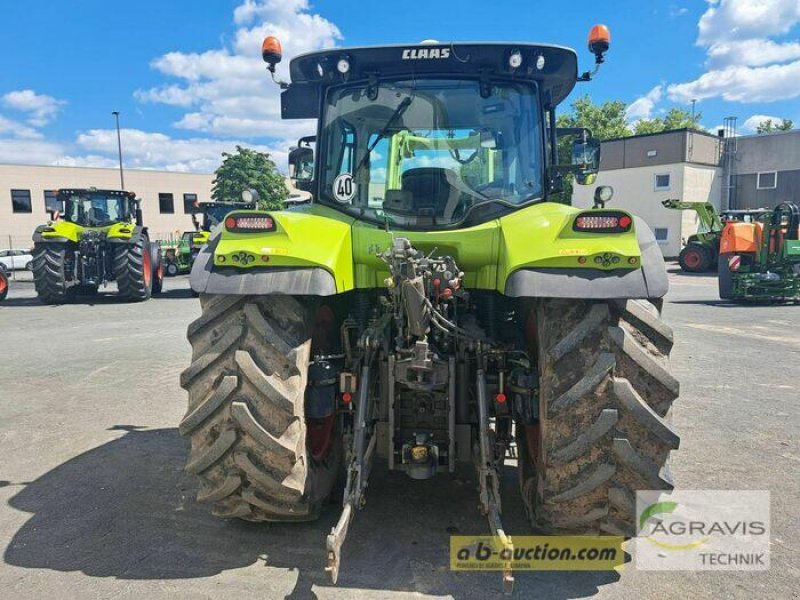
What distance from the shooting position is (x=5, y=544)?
10.7ft

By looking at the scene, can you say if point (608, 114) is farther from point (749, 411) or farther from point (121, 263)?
point (749, 411)

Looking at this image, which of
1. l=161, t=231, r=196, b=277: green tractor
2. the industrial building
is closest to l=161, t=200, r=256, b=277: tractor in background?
l=161, t=231, r=196, b=277: green tractor

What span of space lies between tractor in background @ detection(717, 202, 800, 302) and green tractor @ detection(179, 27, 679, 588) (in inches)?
486

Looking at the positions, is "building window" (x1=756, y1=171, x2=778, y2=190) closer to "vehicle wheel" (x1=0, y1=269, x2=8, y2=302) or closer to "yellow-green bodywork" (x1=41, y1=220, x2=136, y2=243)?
"yellow-green bodywork" (x1=41, y1=220, x2=136, y2=243)

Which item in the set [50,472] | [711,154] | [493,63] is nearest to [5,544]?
[50,472]

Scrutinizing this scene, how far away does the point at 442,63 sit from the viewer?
12.1 ft

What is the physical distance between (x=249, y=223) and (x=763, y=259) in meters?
15.0

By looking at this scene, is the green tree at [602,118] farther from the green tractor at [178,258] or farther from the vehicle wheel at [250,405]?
the vehicle wheel at [250,405]

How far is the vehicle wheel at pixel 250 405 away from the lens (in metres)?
2.93

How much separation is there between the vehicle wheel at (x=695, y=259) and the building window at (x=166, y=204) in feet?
115

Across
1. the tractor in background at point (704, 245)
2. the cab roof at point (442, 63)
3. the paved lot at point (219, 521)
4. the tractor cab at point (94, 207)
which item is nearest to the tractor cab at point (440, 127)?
the cab roof at point (442, 63)

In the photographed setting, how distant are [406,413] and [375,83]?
6.83ft

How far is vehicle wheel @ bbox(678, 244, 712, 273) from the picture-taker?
76.2 feet

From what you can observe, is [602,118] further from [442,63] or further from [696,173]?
[442,63]
